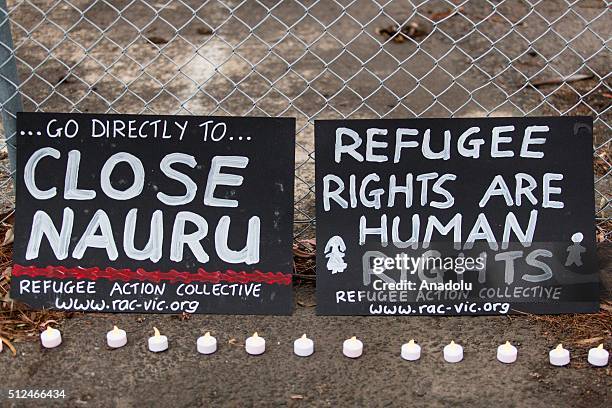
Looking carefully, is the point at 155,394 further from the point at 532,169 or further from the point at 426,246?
the point at 532,169

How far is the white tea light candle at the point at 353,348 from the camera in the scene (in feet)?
9.12

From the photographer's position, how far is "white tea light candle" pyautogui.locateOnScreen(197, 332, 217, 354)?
2.79 meters

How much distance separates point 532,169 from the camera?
303 centimetres

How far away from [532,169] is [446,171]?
300 mm

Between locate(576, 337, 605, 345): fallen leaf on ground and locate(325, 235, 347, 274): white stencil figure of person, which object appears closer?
locate(576, 337, 605, 345): fallen leaf on ground

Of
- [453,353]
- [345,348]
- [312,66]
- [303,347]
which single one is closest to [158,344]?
[303,347]

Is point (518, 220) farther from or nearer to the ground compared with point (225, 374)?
farther from the ground

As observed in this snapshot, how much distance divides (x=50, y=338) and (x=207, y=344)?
20.2 inches

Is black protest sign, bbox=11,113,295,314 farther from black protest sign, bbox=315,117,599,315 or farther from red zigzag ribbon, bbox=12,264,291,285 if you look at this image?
black protest sign, bbox=315,117,599,315

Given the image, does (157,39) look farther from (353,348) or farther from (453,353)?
(453,353)

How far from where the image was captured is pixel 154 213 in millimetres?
3008

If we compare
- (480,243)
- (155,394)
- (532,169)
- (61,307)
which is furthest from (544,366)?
(61,307)

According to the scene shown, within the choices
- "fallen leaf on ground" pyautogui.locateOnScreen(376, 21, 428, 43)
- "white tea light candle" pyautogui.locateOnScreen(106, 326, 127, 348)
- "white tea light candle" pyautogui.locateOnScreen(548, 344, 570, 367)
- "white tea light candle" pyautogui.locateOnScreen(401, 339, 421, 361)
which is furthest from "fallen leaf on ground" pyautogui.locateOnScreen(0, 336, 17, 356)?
"fallen leaf on ground" pyautogui.locateOnScreen(376, 21, 428, 43)

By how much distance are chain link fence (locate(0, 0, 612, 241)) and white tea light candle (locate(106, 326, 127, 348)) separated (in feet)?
3.46
